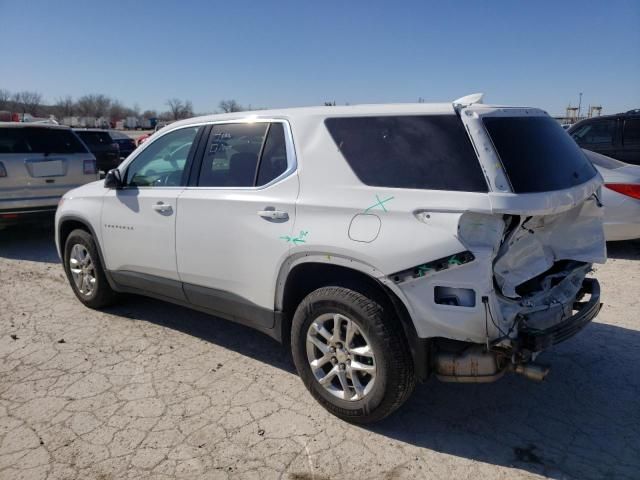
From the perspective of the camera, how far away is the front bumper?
8.59ft

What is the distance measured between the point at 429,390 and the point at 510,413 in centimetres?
→ 54

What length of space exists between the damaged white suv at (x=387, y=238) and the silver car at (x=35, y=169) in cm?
454

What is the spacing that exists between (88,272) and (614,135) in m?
7.64

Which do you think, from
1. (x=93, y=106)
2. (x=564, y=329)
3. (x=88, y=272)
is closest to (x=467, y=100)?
(x=564, y=329)

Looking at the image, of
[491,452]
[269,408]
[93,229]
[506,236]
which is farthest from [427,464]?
[93,229]

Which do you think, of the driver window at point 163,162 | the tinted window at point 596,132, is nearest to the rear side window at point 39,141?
the driver window at point 163,162

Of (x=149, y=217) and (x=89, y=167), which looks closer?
(x=149, y=217)

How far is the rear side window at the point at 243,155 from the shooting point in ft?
11.2

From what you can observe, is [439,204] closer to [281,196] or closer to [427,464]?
[281,196]

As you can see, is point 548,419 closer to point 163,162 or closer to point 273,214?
point 273,214

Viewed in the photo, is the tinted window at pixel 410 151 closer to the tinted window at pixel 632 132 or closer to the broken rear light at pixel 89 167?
the broken rear light at pixel 89 167

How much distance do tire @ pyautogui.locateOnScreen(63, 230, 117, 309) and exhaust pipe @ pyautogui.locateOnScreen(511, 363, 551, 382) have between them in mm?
3724

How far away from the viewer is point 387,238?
272 centimetres

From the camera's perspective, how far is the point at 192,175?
12.8 ft
